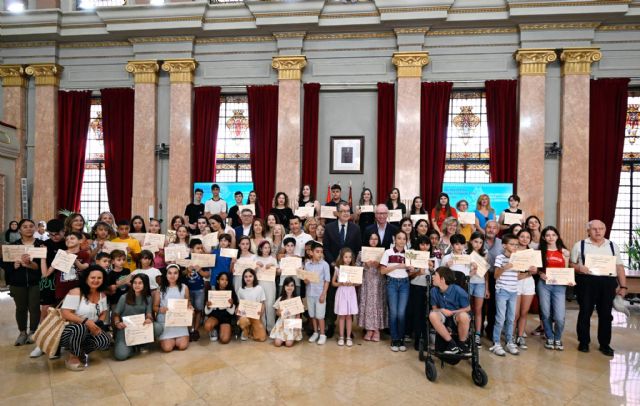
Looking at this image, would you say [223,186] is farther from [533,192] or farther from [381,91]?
[533,192]

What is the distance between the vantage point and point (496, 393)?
12.4 ft

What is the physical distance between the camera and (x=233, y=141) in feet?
34.5

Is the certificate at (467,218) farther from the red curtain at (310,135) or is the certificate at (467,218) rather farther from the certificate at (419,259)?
the red curtain at (310,135)

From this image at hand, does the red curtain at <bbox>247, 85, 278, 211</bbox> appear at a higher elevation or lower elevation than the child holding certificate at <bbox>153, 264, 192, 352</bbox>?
higher

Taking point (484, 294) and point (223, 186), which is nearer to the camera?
point (484, 294)

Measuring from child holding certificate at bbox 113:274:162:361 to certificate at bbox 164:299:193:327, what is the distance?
7.7 inches

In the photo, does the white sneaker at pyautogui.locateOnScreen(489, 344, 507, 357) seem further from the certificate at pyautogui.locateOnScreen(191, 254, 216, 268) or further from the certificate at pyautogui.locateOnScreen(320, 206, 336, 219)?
the certificate at pyautogui.locateOnScreen(191, 254, 216, 268)

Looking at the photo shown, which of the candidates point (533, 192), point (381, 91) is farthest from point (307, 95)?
point (533, 192)

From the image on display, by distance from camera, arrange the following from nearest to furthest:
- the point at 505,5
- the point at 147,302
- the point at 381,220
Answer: the point at 147,302 → the point at 381,220 → the point at 505,5

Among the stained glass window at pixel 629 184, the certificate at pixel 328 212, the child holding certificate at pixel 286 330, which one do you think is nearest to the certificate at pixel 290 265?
the child holding certificate at pixel 286 330

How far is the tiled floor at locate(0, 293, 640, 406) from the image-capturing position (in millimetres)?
3645

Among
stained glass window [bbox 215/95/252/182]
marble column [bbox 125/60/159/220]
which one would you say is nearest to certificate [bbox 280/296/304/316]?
stained glass window [bbox 215/95/252/182]

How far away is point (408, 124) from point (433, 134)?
66 centimetres

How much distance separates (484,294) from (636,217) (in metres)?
7.07
